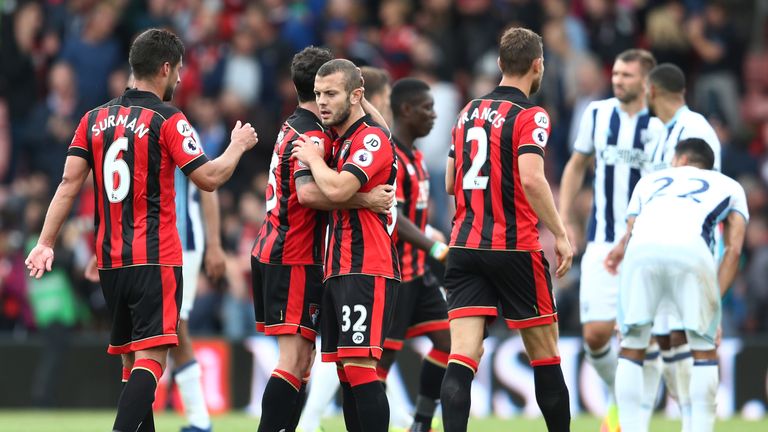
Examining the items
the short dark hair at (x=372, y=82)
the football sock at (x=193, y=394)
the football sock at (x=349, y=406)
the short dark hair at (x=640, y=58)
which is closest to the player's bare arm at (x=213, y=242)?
the football sock at (x=193, y=394)

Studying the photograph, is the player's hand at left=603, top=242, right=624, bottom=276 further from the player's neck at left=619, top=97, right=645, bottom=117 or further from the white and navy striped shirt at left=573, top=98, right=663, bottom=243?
the player's neck at left=619, top=97, right=645, bottom=117

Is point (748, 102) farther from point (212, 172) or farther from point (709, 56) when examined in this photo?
point (212, 172)

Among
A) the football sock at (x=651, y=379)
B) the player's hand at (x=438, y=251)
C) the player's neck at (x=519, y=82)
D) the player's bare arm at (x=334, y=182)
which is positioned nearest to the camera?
the player's bare arm at (x=334, y=182)

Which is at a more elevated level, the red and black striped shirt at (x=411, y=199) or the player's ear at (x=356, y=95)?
the player's ear at (x=356, y=95)

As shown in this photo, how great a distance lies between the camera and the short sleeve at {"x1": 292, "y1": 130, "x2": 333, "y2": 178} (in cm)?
754

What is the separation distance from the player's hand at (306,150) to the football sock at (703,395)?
2.97 m

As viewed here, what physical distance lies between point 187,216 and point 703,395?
4.34 m

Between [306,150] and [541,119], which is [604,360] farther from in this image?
[306,150]

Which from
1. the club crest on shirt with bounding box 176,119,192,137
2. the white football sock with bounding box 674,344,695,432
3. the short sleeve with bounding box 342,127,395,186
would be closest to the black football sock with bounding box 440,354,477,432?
the short sleeve with bounding box 342,127,395,186

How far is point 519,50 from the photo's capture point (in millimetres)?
7906

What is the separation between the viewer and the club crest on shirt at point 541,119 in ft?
25.6

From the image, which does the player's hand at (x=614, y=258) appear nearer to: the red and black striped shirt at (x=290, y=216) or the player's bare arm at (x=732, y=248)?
the player's bare arm at (x=732, y=248)

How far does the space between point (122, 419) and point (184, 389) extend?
94.0 inches

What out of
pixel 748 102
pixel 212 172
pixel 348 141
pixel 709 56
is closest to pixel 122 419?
pixel 212 172
